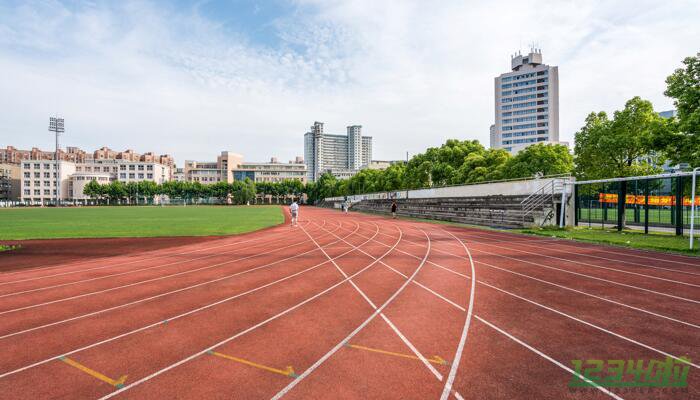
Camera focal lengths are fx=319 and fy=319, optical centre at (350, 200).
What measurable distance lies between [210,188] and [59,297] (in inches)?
4929

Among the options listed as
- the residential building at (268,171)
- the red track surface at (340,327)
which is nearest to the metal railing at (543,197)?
the red track surface at (340,327)

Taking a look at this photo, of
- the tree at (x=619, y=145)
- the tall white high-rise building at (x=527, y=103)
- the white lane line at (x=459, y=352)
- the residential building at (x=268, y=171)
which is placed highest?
the tall white high-rise building at (x=527, y=103)

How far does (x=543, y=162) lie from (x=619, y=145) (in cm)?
1516

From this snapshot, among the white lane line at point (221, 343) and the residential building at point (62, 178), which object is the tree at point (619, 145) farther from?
the residential building at point (62, 178)

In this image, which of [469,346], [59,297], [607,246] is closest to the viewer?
[469,346]

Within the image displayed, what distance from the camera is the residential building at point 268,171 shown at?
5832 inches

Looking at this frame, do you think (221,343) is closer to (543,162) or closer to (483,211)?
(483,211)

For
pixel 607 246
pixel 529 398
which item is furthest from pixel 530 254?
pixel 529 398

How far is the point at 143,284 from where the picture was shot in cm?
793

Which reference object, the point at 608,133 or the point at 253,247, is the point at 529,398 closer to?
the point at 253,247

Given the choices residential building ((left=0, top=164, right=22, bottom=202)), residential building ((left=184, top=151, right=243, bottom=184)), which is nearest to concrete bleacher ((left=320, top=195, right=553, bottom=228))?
residential building ((left=184, top=151, right=243, bottom=184))

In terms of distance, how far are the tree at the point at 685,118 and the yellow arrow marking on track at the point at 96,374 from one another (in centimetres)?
1935

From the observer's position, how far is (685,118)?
1391 centimetres

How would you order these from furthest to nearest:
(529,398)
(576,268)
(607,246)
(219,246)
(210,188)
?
(210,188) < (219,246) < (607,246) < (576,268) < (529,398)
